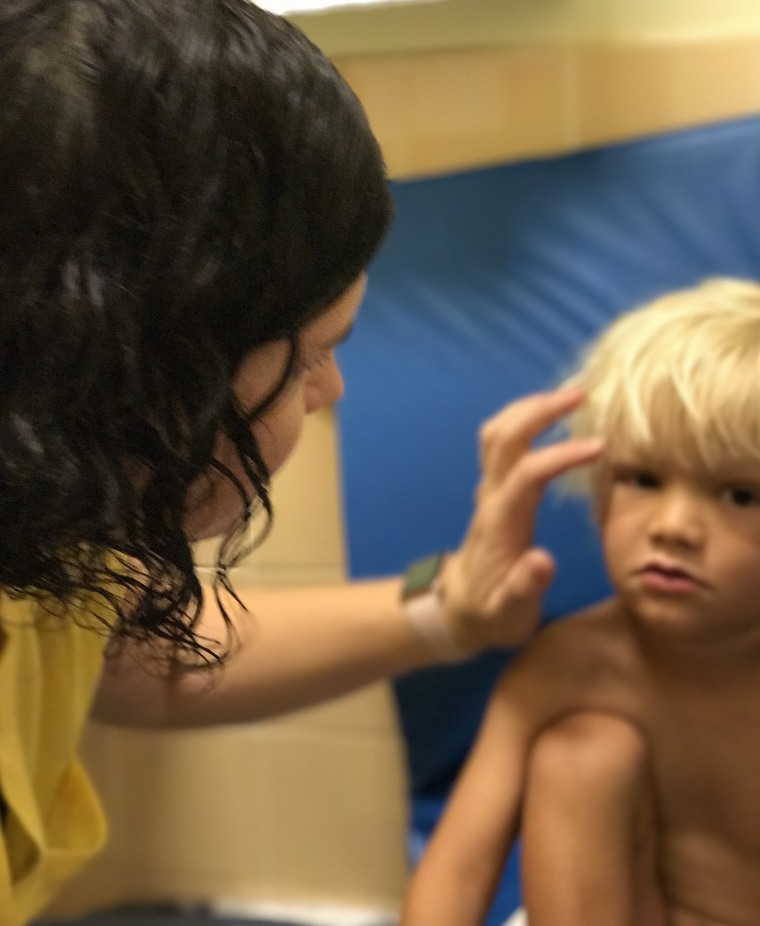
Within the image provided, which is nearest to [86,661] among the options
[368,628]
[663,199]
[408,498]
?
[368,628]

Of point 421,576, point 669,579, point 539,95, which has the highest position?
point 539,95

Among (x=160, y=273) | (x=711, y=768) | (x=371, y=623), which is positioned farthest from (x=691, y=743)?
(x=160, y=273)

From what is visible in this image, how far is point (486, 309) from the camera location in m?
1.00

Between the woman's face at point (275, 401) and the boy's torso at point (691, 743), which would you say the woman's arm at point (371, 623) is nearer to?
the boy's torso at point (691, 743)

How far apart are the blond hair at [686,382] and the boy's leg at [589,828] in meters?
0.21

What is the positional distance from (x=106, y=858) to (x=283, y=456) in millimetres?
1003

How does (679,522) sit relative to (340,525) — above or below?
above

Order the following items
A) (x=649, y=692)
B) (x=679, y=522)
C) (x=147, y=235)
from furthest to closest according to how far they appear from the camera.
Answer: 1. (x=649, y=692)
2. (x=679, y=522)
3. (x=147, y=235)

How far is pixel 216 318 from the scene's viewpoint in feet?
1.50

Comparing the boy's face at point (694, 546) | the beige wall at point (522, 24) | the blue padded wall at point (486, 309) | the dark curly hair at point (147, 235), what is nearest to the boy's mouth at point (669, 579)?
the boy's face at point (694, 546)

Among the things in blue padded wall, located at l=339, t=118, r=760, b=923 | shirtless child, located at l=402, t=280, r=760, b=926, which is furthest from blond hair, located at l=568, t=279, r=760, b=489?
blue padded wall, located at l=339, t=118, r=760, b=923

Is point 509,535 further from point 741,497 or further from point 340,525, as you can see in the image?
point 340,525

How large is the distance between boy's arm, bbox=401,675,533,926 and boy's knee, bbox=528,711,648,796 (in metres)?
0.03

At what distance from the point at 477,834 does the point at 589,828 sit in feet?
0.32
